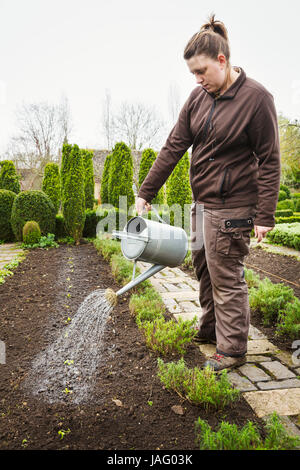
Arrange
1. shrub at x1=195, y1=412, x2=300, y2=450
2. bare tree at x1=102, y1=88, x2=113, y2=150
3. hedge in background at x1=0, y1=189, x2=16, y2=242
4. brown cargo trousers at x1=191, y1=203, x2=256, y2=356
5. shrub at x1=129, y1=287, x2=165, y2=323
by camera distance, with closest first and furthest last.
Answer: shrub at x1=195, y1=412, x2=300, y2=450
brown cargo trousers at x1=191, y1=203, x2=256, y2=356
shrub at x1=129, y1=287, x2=165, y2=323
hedge in background at x1=0, y1=189, x2=16, y2=242
bare tree at x1=102, y1=88, x2=113, y2=150

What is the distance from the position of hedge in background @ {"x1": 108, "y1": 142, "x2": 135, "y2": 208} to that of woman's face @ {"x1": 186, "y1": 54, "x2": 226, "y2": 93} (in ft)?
24.4

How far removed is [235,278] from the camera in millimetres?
2174

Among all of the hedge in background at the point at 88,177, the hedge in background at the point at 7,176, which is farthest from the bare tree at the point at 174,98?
the hedge in background at the point at 7,176

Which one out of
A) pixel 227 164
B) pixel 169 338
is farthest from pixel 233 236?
pixel 169 338

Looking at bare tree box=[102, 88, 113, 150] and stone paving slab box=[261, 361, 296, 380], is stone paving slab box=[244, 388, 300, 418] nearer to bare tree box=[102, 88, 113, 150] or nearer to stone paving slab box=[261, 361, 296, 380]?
stone paving slab box=[261, 361, 296, 380]

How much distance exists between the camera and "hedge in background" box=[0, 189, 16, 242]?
9.15 meters

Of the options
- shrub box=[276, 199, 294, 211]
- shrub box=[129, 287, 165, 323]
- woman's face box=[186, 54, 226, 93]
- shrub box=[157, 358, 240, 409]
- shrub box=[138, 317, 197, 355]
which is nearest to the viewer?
shrub box=[157, 358, 240, 409]

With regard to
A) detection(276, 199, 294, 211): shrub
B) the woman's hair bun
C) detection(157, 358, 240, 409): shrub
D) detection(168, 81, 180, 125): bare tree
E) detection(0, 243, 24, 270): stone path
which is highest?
detection(168, 81, 180, 125): bare tree

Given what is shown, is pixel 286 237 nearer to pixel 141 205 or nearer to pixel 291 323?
pixel 291 323

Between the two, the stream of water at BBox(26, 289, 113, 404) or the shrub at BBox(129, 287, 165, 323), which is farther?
the shrub at BBox(129, 287, 165, 323)

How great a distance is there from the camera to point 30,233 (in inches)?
324

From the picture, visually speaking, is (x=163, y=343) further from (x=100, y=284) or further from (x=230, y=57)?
(x=100, y=284)

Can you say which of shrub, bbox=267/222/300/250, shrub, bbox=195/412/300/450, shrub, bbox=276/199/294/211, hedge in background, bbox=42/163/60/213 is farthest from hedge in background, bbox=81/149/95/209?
shrub, bbox=195/412/300/450

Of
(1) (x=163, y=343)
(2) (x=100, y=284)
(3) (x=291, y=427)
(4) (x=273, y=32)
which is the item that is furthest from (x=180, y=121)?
(4) (x=273, y=32)
